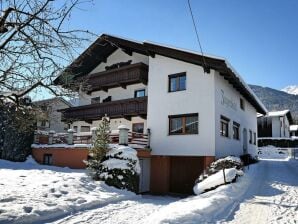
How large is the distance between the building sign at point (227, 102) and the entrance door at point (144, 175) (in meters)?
6.33

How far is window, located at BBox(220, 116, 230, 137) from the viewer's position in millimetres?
19834

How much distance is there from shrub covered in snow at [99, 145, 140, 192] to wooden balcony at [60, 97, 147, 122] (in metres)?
6.55

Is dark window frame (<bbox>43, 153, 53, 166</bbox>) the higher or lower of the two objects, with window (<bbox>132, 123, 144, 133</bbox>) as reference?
lower

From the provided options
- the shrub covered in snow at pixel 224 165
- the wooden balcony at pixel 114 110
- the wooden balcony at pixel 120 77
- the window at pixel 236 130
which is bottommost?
the shrub covered in snow at pixel 224 165

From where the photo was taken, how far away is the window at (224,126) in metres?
19.8

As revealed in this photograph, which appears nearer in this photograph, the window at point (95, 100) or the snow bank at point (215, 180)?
the snow bank at point (215, 180)

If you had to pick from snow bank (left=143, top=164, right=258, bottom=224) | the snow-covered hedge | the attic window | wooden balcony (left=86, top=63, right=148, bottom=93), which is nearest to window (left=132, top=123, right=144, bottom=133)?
wooden balcony (left=86, top=63, right=148, bottom=93)

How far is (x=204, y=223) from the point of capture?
7570 mm

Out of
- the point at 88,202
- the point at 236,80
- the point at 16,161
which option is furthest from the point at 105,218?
the point at 16,161

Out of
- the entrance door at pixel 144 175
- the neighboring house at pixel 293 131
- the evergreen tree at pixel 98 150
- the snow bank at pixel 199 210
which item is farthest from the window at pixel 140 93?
the neighboring house at pixel 293 131

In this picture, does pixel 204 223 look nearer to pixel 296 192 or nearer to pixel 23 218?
pixel 23 218

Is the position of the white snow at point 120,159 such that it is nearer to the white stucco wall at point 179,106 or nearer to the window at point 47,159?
the white stucco wall at point 179,106

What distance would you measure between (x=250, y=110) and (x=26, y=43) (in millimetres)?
25436

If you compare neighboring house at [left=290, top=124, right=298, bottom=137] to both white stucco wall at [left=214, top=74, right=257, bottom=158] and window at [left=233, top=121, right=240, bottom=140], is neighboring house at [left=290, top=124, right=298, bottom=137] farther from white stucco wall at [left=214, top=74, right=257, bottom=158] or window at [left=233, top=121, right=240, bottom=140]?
window at [left=233, top=121, right=240, bottom=140]
